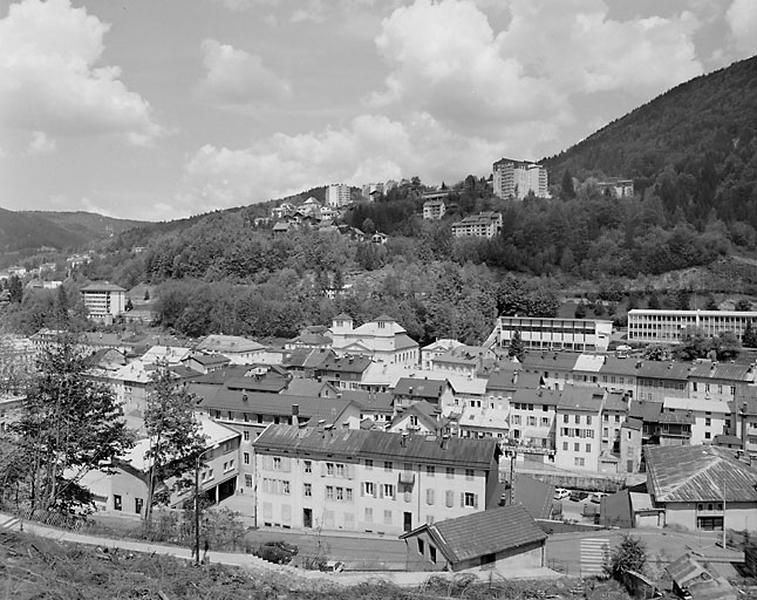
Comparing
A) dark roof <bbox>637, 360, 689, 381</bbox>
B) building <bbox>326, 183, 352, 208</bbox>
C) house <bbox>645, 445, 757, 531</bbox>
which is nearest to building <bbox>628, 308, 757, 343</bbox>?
dark roof <bbox>637, 360, 689, 381</bbox>

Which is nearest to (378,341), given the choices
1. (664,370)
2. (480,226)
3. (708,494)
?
(664,370)

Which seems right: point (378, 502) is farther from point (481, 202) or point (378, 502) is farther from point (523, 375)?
point (481, 202)

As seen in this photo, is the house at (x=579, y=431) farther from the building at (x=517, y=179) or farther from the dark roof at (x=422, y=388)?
the building at (x=517, y=179)

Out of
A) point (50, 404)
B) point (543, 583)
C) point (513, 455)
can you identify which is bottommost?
point (513, 455)

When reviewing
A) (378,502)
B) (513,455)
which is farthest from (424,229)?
(378,502)

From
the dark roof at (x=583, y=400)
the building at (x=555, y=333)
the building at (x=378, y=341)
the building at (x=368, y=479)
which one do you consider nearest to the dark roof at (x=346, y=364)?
the building at (x=378, y=341)

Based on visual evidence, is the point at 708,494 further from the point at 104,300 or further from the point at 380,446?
the point at 104,300
